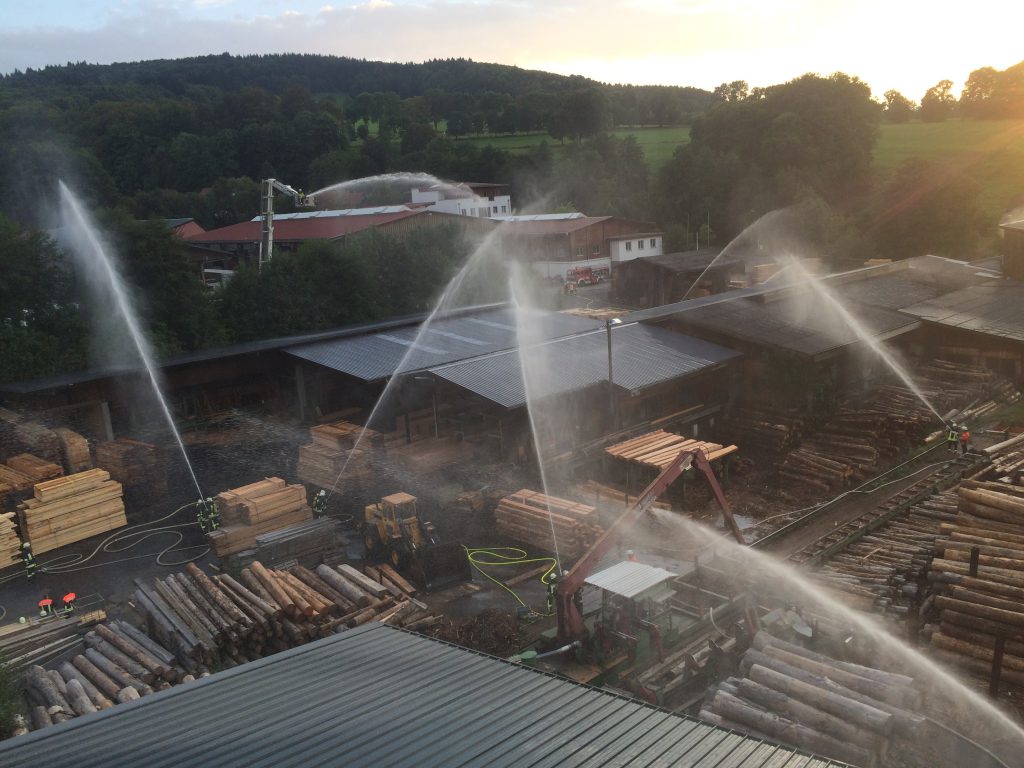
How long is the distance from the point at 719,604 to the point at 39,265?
30596 millimetres

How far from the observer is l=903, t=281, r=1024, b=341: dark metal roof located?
105 ft

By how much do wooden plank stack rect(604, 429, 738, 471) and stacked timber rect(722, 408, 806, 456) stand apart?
3.29 m

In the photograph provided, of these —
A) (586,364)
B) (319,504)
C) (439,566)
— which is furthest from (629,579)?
(586,364)

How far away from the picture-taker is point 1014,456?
18.7 m

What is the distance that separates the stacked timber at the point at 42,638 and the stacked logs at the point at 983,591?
15243mm

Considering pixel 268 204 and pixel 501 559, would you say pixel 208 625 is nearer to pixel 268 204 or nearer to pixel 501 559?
pixel 501 559

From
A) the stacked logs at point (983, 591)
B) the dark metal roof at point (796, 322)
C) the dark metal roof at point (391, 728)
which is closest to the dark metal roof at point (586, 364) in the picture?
the dark metal roof at point (796, 322)

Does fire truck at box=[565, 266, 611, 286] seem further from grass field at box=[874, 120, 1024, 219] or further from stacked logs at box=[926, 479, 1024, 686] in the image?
stacked logs at box=[926, 479, 1024, 686]

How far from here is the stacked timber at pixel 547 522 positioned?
18.3 metres

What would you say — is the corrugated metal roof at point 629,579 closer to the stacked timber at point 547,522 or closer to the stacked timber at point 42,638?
the stacked timber at point 547,522

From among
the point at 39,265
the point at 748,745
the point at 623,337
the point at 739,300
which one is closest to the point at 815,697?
the point at 748,745

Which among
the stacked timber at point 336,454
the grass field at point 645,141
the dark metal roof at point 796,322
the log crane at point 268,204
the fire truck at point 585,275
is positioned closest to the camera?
the stacked timber at point 336,454

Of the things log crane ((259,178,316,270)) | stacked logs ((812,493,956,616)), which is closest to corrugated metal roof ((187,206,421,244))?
log crane ((259,178,316,270))

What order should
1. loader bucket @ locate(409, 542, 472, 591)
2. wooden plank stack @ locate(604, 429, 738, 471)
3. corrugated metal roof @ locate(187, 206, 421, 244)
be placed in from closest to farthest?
loader bucket @ locate(409, 542, 472, 591)
wooden plank stack @ locate(604, 429, 738, 471)
corrugated metal roof @ locate(187, 206, 421, 244)
